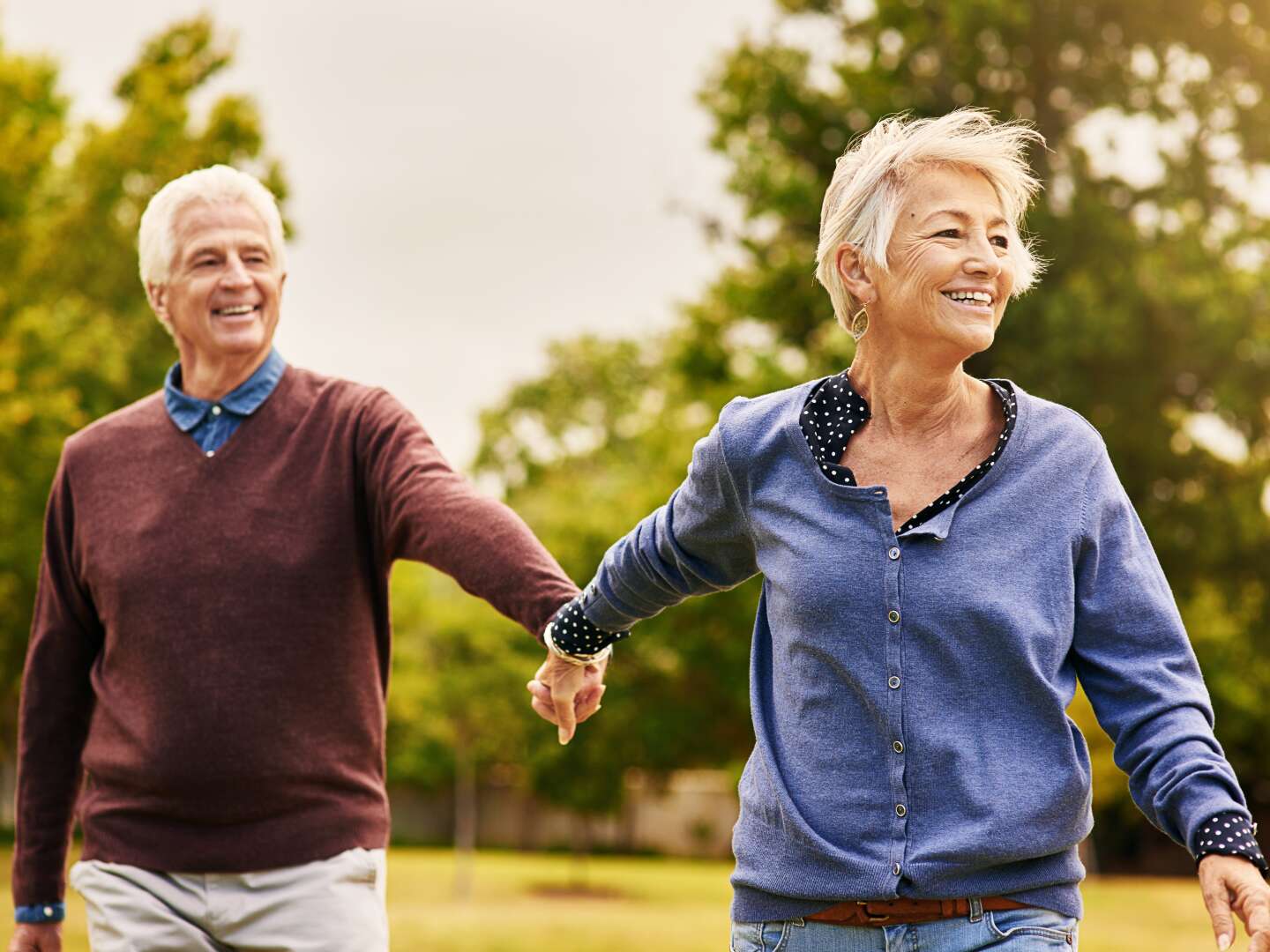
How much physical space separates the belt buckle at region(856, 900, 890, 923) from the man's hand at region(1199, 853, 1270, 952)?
0.46 meters

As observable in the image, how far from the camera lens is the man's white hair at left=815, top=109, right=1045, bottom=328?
2.70 metres

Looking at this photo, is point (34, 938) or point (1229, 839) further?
point (34, 938)

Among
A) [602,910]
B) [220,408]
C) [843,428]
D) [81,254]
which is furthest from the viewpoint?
[602,910]

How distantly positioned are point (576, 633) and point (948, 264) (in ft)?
3.33

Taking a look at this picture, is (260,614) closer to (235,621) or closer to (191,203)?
(235,621)

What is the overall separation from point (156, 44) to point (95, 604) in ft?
52.3

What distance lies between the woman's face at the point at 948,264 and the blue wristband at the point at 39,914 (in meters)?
2.41

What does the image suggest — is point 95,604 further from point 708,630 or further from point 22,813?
point 708,630

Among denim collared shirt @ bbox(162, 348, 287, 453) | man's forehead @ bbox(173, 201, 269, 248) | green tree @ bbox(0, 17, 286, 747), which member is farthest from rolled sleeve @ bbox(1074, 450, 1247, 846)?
green tree @ bbox(0, 17, 286, 747)

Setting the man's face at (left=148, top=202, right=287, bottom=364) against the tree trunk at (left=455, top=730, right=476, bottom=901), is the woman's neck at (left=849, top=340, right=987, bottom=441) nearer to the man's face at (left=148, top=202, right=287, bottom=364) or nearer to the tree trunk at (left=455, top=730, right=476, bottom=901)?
the man's face at (left=148, top=202, right=287, bottom=364)

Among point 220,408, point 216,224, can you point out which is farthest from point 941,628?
point 216,224

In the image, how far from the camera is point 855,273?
2.80m

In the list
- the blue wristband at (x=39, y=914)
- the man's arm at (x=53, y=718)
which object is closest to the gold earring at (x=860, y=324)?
the man's arm at (x=53, y=718)

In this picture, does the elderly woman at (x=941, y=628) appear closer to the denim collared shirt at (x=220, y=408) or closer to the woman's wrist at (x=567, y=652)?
the woman's wrist at (x=567, y=652)
